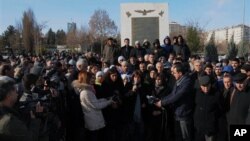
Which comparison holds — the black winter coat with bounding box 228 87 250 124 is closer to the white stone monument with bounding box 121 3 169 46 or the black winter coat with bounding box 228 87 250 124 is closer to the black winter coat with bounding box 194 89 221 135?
the black winter coat with bounding box 194 89 221 135

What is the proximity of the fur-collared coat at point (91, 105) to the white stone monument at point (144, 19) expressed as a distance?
9.77 metres

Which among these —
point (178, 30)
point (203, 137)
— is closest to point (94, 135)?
point (203, 137)

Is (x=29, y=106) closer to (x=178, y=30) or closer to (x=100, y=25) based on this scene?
(x=100, y=25)

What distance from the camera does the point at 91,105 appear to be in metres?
7.92

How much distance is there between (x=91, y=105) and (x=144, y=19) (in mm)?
10134

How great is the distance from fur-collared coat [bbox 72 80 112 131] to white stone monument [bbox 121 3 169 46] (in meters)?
9.77

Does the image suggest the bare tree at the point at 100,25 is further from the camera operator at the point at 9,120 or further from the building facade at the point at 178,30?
the camera operator at the point at 9,120

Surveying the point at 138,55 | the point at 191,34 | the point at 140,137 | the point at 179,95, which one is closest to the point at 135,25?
the point at 138,55

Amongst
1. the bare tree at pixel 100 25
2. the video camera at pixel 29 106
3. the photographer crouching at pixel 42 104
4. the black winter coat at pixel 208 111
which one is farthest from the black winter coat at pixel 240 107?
the bare tree at pixel 100 25

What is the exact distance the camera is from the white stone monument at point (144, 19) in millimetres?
17516

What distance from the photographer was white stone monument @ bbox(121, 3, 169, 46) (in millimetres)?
17516

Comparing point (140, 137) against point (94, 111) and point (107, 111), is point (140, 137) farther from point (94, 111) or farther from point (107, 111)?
point (94, 111)

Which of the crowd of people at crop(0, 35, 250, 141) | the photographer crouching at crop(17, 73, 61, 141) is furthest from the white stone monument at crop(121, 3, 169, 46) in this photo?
the photographer crouching at crop(17, 73, 61, 141)

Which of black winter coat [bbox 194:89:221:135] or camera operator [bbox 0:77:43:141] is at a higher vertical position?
camera operator [bbox 0:77:43:141]
